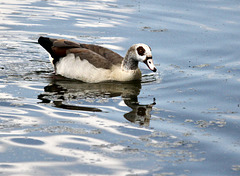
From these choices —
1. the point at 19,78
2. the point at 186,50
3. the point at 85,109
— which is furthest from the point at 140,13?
the point at 85,109

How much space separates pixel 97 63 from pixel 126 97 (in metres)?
1.64

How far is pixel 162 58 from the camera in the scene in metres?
14.2

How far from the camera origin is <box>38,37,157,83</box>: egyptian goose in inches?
501

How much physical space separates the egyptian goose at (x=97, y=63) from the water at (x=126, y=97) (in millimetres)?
254

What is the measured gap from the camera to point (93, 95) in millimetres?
11422

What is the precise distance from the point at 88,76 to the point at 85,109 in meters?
2.57

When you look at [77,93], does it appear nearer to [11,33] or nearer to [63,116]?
[63,116]

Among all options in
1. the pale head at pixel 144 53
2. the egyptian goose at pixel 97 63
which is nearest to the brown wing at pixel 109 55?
the egyptian goose at pixel 97 63

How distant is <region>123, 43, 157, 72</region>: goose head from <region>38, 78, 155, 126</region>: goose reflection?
449 millimetres

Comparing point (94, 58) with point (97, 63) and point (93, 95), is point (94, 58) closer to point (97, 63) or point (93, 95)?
point (97, 63)

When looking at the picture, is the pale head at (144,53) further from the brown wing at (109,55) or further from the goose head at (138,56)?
the brown wing at (109,55)

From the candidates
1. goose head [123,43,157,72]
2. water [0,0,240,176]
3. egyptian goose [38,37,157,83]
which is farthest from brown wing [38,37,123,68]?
water [0,0,240,176]

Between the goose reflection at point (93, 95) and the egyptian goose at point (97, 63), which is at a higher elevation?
the egyptian goose at point (97, 63)

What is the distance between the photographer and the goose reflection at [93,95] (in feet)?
33.8
